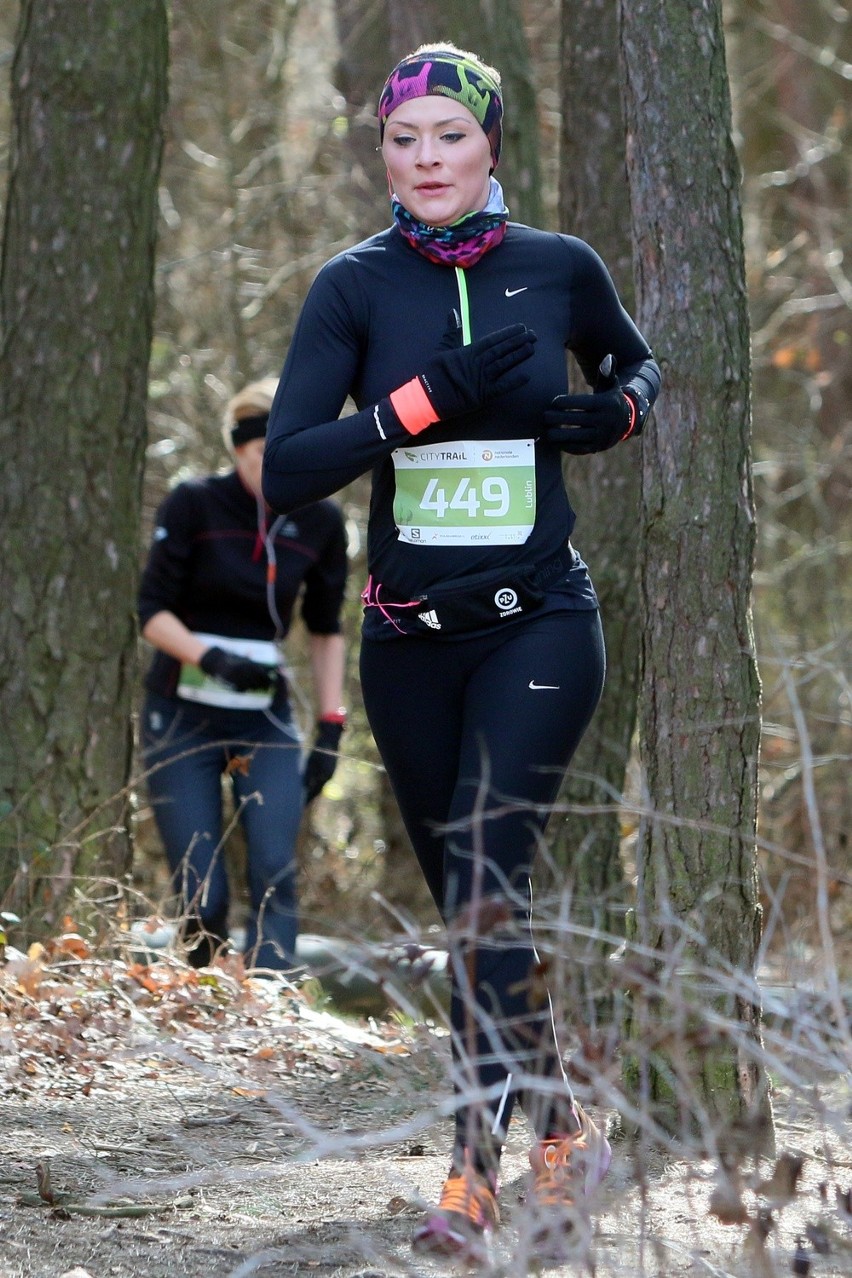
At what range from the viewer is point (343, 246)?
9352 millimetres

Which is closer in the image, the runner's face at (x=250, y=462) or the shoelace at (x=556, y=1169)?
the shoelace at (x=556, y=1169)

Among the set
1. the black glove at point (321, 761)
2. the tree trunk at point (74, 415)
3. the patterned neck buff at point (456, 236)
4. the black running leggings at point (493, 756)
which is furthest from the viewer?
the black glove at point (321, 761)

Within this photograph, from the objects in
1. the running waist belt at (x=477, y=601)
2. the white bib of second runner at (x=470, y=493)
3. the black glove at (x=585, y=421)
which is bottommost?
the running waist belt at (x=477, y=601)

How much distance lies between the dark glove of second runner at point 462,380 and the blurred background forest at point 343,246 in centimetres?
467

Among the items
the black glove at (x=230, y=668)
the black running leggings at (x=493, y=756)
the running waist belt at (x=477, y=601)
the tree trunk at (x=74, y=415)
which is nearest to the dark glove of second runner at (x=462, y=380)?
the running waist belt at (x=477, y=601)

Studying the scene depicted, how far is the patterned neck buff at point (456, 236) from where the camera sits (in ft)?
10.1

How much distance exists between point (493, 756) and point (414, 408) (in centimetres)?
66

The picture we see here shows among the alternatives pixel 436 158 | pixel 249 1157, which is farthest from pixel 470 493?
pixel 249 1157

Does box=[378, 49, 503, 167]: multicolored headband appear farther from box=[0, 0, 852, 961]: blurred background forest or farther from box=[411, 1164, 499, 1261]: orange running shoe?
box=[0, 0, 852, 961]: blurred background forest

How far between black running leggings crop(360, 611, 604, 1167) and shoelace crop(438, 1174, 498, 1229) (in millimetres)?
66

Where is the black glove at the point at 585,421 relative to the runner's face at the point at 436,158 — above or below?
below

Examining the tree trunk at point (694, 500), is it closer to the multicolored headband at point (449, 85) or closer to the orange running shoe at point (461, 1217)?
the multicolored headband at point (449, 85)

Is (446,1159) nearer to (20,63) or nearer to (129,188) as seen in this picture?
→ (129,188)

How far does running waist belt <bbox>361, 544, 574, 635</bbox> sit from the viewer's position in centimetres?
304
